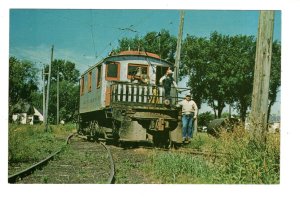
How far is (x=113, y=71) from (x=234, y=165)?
6210 mm

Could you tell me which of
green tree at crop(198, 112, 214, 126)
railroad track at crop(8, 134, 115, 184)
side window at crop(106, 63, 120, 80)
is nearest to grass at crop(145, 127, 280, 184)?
railroad track at crop(8, 134, 115, 184)

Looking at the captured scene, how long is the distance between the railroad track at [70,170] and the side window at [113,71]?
10.1 ft

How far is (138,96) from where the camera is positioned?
10.4 meters

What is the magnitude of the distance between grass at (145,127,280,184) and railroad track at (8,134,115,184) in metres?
0.90

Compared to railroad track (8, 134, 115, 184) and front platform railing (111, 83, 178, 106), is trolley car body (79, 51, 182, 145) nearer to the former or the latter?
front platform railing (111, 83, 178, 106)

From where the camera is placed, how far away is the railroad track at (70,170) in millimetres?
6039

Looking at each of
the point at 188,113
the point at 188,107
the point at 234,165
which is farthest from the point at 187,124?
the point at 234,165

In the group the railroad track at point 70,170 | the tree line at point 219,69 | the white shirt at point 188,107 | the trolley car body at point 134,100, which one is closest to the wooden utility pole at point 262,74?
the railroad track at point 70,170

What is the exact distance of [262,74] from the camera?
20.5 feet

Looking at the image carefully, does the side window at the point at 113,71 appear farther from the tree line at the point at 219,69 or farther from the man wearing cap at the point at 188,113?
the tree line at the point at 219,69

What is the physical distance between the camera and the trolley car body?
9883 millimetres

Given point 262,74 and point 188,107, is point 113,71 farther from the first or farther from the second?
point 262,74
